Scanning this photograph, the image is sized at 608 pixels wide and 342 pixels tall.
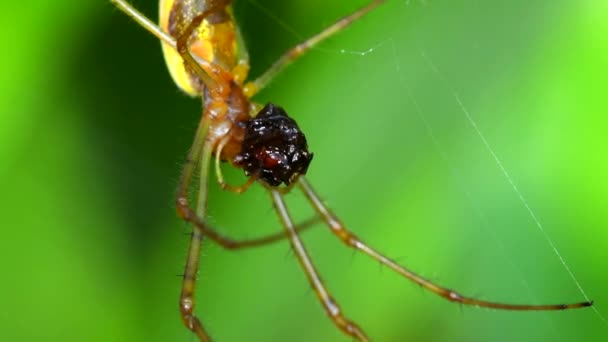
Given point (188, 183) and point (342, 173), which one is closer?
point (188, 183)

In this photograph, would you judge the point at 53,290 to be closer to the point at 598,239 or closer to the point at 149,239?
the point at 149,239

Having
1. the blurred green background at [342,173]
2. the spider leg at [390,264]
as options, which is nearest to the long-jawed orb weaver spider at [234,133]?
the spider leg at [390,264]

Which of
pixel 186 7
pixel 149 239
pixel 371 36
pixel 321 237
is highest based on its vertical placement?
pixel 186 7

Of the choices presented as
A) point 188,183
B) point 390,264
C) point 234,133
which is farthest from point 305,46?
point 390,264

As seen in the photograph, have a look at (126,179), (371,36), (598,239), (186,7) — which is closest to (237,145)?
(186,7)

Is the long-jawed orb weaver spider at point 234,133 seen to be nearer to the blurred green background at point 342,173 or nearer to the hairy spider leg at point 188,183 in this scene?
the hairy spider leg at point 188,183

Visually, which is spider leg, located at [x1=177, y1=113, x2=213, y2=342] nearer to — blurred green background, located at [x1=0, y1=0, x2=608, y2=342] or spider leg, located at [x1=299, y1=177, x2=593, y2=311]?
blurred green background, located at [x1=0, y1=0, x2=608, y2=342]

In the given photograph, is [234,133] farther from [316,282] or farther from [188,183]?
[316,282]

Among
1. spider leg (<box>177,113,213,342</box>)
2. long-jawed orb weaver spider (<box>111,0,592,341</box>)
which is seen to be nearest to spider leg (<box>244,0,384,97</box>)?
long-jawed orb weaver spider (<box>111,0,592,341</box>)
